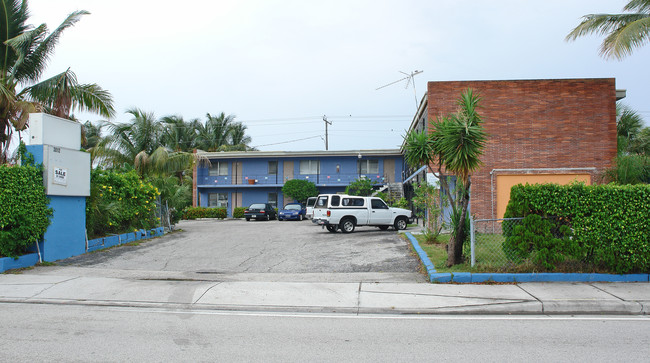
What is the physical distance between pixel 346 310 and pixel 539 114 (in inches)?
608

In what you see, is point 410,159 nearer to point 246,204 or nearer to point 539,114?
point 539,114

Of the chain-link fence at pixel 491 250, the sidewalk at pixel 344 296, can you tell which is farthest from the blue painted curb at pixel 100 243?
the chain-link fence at pixel 491 250

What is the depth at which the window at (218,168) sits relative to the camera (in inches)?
1622

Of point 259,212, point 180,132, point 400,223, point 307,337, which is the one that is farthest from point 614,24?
point 180,132

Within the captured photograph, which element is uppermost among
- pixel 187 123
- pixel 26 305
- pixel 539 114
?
pixel 187 123

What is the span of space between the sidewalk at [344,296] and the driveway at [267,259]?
106 cm

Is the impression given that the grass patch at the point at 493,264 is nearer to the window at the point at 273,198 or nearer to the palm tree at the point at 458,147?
the palm tree at the point at 458,147

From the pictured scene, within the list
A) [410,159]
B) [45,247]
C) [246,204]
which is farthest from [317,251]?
[246,204]

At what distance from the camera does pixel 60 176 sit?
12.3m

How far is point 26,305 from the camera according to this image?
322 inches

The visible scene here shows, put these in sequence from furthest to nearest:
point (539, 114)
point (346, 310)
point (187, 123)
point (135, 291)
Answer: point (187, 123)
point (539, 114)
point (135, 291)
point (346, 310)

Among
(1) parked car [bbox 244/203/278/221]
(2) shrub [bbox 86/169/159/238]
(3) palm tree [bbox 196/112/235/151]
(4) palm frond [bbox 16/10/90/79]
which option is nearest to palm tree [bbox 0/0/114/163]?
(4) palm frond [bbox 16/10/90/79]

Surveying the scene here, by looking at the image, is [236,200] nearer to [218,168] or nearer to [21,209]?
[218,168]

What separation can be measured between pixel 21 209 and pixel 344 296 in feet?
26.7
